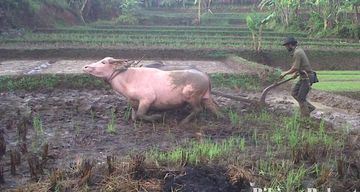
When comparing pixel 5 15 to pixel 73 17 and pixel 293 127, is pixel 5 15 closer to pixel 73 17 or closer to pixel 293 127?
pixel 73 17

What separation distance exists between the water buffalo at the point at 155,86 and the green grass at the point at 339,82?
474 cm

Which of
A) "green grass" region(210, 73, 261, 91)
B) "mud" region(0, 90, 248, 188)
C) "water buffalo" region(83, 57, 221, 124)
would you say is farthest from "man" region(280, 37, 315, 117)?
"green grass" region(210, 73, 261, 91)

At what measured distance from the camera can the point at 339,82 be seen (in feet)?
41.0

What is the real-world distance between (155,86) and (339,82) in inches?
265

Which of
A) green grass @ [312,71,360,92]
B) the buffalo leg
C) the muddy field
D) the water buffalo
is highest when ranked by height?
the water buffalo

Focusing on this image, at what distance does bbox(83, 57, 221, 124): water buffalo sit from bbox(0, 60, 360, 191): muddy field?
27cm

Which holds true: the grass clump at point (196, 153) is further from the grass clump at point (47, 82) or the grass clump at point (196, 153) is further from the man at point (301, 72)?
the grass clump at point (47, 82)

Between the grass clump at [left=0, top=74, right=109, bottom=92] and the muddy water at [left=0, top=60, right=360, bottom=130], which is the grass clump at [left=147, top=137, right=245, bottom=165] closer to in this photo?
the muddy water at [left=0, top=60, right=360, bottom=130]

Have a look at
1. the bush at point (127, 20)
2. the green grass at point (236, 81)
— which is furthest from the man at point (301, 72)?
the bush at point (127, 20)

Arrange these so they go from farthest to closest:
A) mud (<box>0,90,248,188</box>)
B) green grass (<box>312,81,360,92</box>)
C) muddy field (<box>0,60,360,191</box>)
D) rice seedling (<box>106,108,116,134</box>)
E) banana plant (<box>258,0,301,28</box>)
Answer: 1. banana plant (<box>258,0,301,28</box>)
2. green grass (<box>312,81,360,92</box>)
3. rice seedling (<box>106,108,116,134</box>)
4. mud (<box>0,90,248,188</box>)
5. muddy field (<box>0,60,360,191</box>)

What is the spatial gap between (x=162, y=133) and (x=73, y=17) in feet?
90.8

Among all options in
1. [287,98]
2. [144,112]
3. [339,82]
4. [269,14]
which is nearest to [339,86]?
[339,82]

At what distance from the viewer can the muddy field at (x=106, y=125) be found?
5188 millimetres

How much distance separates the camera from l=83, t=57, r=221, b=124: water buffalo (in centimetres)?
752
